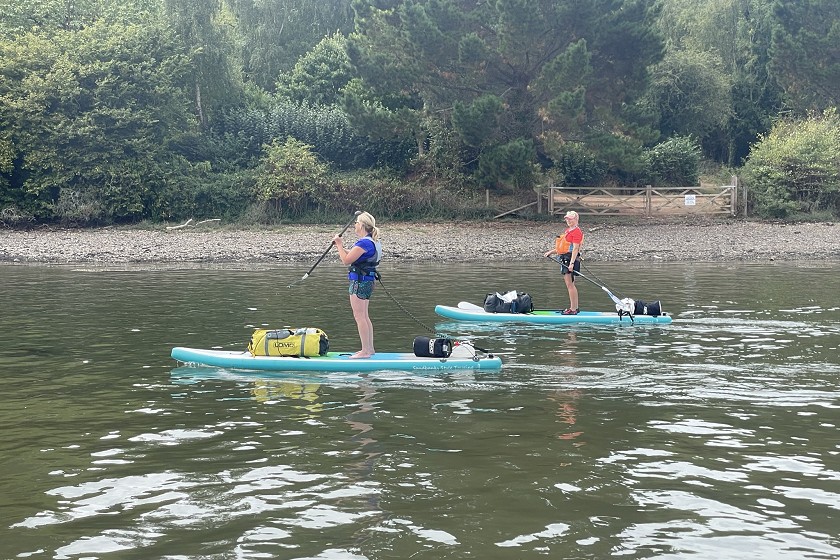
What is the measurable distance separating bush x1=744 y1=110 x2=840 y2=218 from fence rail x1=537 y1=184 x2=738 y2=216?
1051 mm

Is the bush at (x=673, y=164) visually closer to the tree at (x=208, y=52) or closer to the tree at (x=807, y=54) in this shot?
the tree at (x=807, y=54)

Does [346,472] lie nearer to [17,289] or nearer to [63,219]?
[17,289]

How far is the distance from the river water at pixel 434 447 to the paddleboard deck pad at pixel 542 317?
0.37 m

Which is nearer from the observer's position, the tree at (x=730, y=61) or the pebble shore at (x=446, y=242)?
the pebble shore at (x=446, y=242)

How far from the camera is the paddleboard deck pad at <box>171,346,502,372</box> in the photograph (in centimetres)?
1213

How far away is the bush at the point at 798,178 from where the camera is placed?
3694cm

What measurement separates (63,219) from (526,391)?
1147 inches

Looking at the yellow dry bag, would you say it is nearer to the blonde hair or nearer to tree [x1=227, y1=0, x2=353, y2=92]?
the blonde hair

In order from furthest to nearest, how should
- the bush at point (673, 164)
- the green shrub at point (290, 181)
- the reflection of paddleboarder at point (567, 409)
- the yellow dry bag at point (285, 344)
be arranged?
the bush at point (673, 164) < the green shrub at point (290, 181) < the yellow dry bag at point (285, 344) < the reflection of paddleboarder at point (567, 409)

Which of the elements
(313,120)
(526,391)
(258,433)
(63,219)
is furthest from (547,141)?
(258,433)

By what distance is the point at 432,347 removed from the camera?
12.3m

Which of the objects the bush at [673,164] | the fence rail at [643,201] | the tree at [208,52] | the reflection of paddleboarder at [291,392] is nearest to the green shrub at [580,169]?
the fence rail at [643,201]

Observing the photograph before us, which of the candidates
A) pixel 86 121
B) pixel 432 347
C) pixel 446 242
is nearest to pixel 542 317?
pixel 432 347

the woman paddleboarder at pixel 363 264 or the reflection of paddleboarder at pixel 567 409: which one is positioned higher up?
the woman paddleboarder at pixel 363 264
